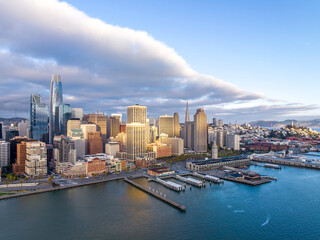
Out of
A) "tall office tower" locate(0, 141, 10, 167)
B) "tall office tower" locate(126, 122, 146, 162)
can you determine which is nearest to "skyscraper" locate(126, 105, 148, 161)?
"tall office tower" locate(126, 122, 146, 162)

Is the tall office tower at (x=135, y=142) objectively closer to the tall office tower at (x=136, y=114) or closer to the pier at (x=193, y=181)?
the tall office tower at (x=136, y=114)

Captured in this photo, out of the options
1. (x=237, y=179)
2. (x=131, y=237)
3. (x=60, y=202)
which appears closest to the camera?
(x=131, y=237)

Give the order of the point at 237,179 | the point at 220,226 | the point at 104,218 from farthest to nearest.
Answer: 1. the point at 237,179
2. the point at 104,218
3. the point at 220,226

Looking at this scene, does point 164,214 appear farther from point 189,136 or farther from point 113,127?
point 113,127

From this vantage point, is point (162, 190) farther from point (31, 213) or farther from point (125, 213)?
point (31, 213)

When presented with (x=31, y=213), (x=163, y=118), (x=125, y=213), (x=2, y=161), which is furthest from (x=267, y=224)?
(x=163, y=118)

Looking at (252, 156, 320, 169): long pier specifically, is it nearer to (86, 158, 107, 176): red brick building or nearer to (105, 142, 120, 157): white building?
(105, 142, 120, 157): white building
